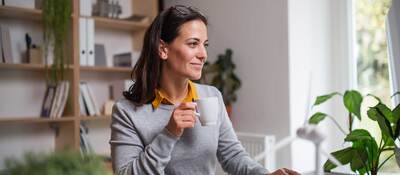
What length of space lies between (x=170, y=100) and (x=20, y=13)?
1.69 meters

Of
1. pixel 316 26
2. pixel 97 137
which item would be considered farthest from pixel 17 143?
pixel 316 26

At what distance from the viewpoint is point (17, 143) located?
2602 millimetres

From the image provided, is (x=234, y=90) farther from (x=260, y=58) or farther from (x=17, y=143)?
(x=17, y=143)

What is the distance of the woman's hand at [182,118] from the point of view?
1.04 m

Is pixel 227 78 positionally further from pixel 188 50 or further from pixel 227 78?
pixel 188 50

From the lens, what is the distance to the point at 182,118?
104 cm

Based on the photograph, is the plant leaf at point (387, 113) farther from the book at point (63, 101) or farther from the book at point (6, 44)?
the book at point (6, 44)

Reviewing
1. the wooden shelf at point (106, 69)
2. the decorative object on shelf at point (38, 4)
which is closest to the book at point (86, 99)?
the wooden shelf at point (106, 69)

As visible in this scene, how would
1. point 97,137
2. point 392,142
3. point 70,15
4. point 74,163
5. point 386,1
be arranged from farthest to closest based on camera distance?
point 97,137
point 70,15
point 386,1
point 392,142
point 74,163

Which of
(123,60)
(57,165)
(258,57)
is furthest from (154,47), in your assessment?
(123,60)

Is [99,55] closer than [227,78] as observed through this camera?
No

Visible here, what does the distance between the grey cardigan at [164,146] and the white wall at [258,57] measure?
1.18 metres

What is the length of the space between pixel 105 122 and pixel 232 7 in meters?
1.38

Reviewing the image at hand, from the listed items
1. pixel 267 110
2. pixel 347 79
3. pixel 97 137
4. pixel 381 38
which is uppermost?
pixel 381 38
